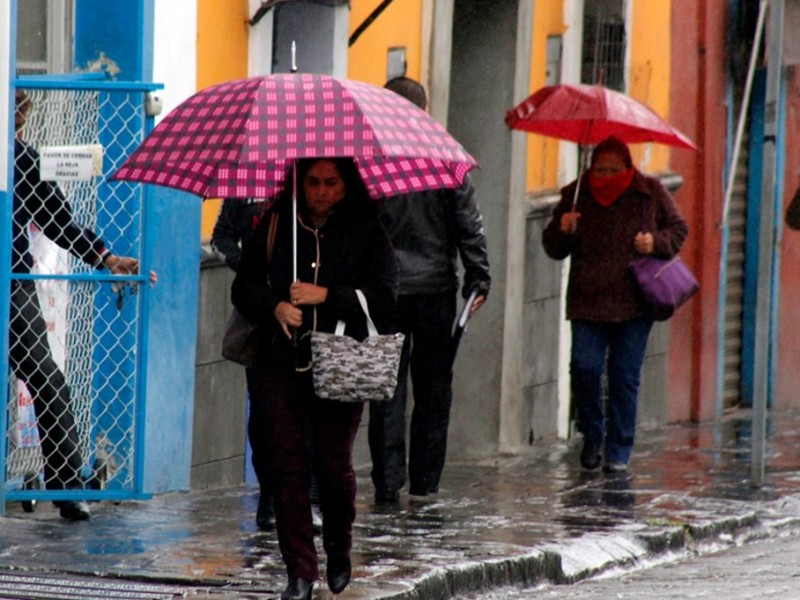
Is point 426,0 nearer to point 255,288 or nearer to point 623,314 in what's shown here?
point 623,314

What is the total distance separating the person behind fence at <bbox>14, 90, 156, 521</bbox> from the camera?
8.85m

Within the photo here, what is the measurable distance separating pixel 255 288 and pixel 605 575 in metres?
2.32

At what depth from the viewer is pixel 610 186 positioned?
11414 mm

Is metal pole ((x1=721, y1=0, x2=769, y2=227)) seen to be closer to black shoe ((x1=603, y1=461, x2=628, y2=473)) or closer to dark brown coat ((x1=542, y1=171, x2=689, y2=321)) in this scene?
dark brown coat ((x1=542, y1=171, x2=689, y2=321))

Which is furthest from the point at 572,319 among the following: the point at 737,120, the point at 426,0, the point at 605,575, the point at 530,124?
the point at 737,120

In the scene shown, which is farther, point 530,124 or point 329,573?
point 530,124

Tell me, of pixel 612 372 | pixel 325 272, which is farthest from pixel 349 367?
pixel 612 372

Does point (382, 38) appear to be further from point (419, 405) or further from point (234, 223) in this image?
point (234, 223)

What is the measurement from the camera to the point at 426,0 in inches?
459

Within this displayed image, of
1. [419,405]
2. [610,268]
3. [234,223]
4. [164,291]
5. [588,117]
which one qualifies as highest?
[588,117]

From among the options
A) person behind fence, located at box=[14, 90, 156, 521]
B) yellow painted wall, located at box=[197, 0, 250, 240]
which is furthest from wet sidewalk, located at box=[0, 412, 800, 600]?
yellow painted wall, located at box=[197, 0, 250, 240]

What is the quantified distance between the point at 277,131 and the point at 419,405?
11.1 ft

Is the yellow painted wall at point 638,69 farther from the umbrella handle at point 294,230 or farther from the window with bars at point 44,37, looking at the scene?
the umbrella handle at point 294,230

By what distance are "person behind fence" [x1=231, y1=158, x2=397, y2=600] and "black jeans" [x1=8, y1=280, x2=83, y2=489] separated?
1.92 m
